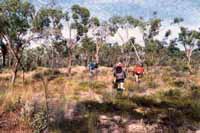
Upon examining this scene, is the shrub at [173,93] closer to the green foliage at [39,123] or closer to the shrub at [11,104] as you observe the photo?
the shrub at [11,104]

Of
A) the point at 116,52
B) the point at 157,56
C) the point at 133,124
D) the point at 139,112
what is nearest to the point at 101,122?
the point at 133,124

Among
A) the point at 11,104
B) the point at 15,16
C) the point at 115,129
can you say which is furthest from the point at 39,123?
the point at 15,16

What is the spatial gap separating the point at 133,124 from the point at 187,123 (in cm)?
201

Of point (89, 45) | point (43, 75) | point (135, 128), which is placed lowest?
point (135, 128)

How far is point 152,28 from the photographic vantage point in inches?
3071

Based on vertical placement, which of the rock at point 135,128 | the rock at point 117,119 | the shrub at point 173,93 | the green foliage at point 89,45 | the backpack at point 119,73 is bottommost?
the shrub at point 173,93

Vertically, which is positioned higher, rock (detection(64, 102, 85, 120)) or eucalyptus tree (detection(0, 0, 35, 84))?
eucalyptus tree (detection(0, 0, 35, 84))

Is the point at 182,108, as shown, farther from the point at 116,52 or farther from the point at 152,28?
the point at 116,52

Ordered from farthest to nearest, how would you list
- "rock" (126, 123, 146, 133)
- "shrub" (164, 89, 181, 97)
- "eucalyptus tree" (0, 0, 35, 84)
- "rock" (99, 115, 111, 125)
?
"eucalyptus tree" (0, 0, 35, 84) < "shrub" (164, 89, 181, 97) < "rock" (99, 115, 111, 125) < "rock" (126, 123, 146, 133)

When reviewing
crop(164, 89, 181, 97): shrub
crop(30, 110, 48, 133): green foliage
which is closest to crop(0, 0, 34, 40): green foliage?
crop(164, 89, 181, 97): shrub

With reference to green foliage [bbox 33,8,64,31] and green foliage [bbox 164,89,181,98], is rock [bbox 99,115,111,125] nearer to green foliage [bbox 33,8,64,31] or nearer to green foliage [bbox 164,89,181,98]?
green foliage [bbox 164,89,181,98]

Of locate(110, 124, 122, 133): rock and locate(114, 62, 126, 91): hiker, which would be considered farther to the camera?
locate(114, 62, 126, 91): hiker

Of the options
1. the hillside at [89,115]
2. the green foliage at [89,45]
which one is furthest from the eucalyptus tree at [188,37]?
the hillside at [89,115]

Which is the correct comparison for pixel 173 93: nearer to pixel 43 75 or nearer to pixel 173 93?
pixel 173 93
